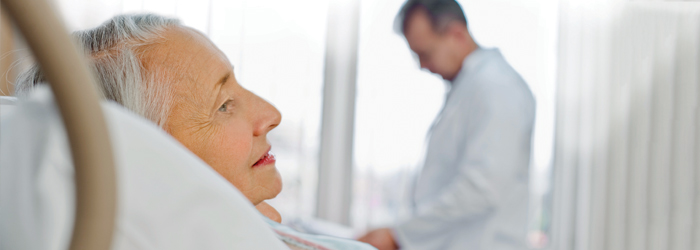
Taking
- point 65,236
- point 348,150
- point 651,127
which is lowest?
point 348,150

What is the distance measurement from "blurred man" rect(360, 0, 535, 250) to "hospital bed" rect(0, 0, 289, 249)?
46.6 inches

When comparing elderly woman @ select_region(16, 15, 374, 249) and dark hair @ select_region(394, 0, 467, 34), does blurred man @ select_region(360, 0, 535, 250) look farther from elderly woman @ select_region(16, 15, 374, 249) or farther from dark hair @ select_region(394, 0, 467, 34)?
elderly woman @ select_region(16, 15, 374, 249)

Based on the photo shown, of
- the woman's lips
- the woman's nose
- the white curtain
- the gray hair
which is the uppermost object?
the gray hair

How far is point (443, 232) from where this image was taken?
1.59m

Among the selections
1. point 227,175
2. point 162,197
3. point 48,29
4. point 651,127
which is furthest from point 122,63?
point 651,127

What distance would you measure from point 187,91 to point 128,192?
516 mm

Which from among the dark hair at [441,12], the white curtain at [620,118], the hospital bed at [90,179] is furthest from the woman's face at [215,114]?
the white curtain at [620,118]

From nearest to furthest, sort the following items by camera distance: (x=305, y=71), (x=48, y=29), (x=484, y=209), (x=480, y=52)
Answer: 1. (x=48, y=29)
2. (x=484, y=209)
3. (x=480, y=52)
4. (x=305, y=71)

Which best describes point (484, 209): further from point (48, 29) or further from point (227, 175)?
point (48, 29)

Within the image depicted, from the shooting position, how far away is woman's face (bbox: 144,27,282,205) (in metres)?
0.78

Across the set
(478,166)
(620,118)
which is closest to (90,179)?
(478,166)

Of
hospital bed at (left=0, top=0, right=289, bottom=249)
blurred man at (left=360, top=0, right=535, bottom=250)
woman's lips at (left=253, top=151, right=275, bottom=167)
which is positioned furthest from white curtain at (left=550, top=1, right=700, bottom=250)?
hospital bed at (left=0, top=0, right=289, bottom=249)

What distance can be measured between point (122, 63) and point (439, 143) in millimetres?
1063

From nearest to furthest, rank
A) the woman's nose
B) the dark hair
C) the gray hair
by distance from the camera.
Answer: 1. the gray hair
2. the woman's nose
3. the dark hair
